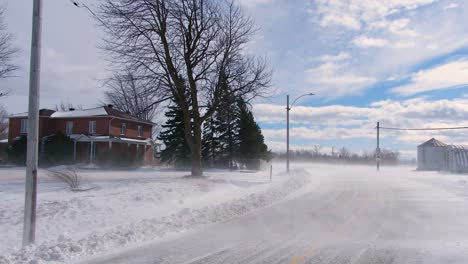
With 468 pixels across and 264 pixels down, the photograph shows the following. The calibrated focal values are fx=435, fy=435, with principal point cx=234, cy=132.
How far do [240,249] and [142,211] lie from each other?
566cm

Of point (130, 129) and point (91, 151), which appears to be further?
point (130, 129)

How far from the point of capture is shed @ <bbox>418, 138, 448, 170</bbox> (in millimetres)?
52281

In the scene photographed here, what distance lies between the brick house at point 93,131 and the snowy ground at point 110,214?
1099 inches

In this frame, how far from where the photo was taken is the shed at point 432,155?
2058 inches

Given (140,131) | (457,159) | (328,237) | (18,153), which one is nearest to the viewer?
(328,237)

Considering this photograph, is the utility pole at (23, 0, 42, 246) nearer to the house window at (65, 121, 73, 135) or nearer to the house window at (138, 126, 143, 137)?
the house window at (65, 121, 73, 135)

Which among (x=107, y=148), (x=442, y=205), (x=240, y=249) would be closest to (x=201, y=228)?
(x=240, y=249)

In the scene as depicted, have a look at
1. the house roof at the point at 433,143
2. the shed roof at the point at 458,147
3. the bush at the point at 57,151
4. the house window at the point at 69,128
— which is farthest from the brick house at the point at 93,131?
the shed roof at the point at 458,147

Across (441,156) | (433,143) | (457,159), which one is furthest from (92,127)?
(441,156)

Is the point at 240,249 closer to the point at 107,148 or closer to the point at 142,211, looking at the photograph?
the point at 142,211

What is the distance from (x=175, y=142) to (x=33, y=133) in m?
37.3

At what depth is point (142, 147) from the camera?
172ft

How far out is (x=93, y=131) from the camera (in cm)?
4906

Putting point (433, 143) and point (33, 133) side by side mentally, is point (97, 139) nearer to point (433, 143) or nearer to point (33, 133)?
point (33, 133)
